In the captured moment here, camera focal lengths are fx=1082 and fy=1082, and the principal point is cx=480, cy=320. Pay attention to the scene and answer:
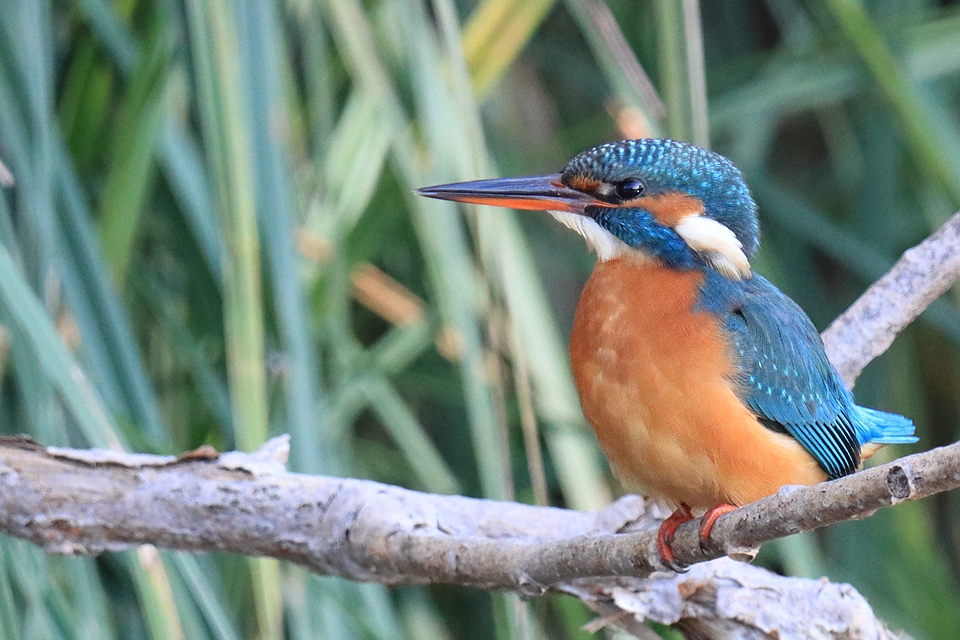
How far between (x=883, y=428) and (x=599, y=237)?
25.0 inches

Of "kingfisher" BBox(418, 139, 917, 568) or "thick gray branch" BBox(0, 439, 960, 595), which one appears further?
"kingfisher" BBox(418, 139, 917, 568)

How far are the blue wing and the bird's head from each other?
0.08m

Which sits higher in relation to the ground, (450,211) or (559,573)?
(450,211)

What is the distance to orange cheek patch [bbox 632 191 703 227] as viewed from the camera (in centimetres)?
178

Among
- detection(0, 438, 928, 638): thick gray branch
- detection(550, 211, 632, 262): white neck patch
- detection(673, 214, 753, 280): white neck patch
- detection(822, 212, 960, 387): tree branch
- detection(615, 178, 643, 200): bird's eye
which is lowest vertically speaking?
detection(0, 438, 928, 638): thick gray branch

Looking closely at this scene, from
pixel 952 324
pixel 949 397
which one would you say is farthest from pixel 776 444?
pixel 949 397

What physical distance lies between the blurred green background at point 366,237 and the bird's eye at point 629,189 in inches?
3.9

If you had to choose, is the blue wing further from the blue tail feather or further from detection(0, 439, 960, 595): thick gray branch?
detection(0, 439, 960, 595): thick gray branch

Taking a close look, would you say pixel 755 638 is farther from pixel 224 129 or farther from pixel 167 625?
pixel 224 129

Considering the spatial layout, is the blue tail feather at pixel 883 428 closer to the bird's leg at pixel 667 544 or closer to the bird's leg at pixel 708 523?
the bird's leg at pixel 708 523

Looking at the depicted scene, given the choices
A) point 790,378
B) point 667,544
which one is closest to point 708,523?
point 667,544

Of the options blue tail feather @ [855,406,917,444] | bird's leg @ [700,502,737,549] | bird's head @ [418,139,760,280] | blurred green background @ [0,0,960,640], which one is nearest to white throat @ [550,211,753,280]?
bird's head @ [418,139,760,280]

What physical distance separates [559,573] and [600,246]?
0.69m

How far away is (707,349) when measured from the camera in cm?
162
